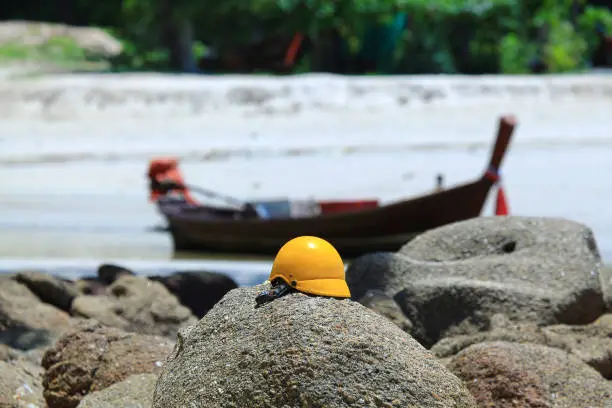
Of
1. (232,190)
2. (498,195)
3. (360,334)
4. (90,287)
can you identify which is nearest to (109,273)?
(90,287)

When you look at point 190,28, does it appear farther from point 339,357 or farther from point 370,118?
point 339,357

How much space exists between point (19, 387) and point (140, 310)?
2640mm

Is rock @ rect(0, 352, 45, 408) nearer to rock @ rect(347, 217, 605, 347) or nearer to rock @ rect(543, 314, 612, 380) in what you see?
rock @ rect(347, 217, 605, 347)

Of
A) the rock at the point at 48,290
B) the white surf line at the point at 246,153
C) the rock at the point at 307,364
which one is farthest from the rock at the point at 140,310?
the white surf line at the point at 246,153

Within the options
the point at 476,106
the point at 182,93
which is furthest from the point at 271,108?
the point at 476,106

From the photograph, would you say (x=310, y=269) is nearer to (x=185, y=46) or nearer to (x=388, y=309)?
(x=388, y=309)

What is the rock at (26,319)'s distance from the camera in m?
7.55

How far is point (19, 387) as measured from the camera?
6.04 metres

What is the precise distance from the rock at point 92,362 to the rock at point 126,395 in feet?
1.10

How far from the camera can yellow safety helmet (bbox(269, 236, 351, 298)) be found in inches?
178

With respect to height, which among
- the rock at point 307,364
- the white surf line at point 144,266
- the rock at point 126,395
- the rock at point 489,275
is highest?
the rock at point 307,364

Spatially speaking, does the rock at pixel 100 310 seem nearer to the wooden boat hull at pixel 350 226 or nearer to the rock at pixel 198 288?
the rock at pixel 198 288

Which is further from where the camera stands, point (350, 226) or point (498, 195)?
point (350, 226)

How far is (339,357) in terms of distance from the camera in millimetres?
4289
